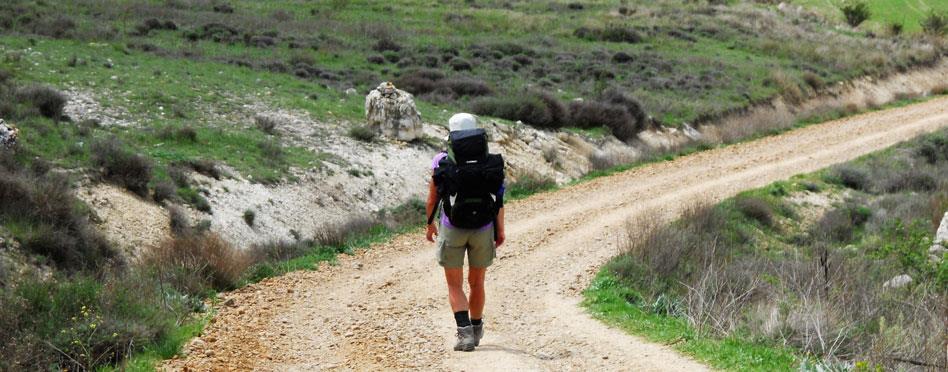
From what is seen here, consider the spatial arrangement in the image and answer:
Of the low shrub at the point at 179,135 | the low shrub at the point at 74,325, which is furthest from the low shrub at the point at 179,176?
the low shrub at the point at 74,325

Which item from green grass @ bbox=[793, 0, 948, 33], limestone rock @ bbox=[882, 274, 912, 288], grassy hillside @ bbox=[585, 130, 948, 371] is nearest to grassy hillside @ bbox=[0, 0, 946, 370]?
grassy hillside @ bbox=[585, 130, 948, 371]

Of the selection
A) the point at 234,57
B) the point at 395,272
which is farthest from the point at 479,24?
the point at 395,272

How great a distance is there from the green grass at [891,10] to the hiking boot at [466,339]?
6371cm

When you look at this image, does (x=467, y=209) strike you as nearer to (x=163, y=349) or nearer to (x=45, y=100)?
(x=163, y=349)

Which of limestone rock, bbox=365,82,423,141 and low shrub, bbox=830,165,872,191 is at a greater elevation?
limestone rock, bbox=365,82,423,141

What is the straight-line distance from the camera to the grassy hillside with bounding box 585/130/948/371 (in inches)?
308

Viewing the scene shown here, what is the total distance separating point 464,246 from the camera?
25.6 feet

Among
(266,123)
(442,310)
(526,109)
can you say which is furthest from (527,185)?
(442,310)

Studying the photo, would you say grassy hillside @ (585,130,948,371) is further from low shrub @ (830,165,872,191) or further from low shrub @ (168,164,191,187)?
low shrub @ (168,164,191,187)


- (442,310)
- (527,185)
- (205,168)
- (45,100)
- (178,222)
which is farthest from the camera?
(527,185)

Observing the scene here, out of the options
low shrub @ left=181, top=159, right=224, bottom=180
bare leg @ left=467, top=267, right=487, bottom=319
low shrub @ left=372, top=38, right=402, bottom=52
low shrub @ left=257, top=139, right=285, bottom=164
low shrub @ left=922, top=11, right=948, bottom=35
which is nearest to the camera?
bare leg @ left=467, top=267, right=487, bottom=319

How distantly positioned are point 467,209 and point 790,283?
5782mm

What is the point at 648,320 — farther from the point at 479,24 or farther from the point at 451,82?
the point at 479,24

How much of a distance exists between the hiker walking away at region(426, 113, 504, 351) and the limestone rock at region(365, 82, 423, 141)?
510 inches
